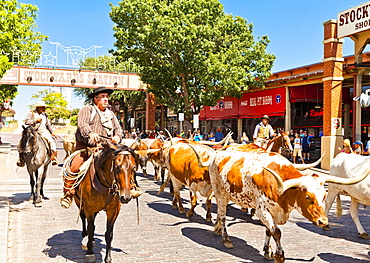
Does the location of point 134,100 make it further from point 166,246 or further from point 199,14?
point 166,246

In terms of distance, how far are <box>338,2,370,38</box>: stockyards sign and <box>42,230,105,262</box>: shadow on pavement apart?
14.4 m

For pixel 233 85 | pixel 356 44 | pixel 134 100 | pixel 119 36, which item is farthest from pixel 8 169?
pixel 134 100

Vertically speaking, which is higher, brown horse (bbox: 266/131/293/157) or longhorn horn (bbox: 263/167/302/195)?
brown horse (bbox: 266/131/293/157)

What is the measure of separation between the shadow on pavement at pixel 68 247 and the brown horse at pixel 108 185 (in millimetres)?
367

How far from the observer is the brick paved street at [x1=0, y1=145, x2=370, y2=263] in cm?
584

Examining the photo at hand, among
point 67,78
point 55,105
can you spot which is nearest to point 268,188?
point 67,78

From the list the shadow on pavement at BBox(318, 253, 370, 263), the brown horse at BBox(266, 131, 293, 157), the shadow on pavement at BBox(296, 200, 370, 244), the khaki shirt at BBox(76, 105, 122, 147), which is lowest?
the shadow on pavement at BBox(318, 253, 370, 263)

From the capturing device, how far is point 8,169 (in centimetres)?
1620

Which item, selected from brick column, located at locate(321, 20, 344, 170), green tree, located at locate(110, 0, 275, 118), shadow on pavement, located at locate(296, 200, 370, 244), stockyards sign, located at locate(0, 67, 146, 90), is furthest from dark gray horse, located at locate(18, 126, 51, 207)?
stockyards sign, located at locate(0, 67, 146, 90)

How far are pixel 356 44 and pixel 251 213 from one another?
38.6 ft

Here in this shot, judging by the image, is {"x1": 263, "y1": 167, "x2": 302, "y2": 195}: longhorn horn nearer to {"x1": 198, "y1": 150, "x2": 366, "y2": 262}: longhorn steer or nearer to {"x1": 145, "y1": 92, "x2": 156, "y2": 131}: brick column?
{"x1": 198, "y1": 150, "x2": 366, "y2": 262}: longhorn steer

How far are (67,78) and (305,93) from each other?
61.7 feet

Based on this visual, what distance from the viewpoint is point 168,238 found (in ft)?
22.3

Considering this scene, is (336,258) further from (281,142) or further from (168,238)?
(281,142)
